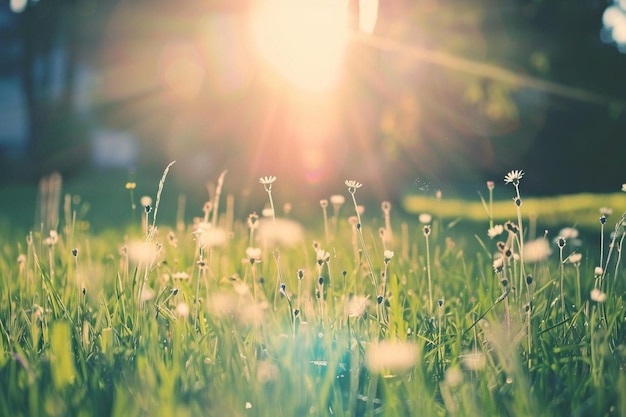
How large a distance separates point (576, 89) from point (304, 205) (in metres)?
4.11

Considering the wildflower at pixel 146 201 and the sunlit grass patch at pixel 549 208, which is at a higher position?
the sunlit grass patch at pixel 549 208

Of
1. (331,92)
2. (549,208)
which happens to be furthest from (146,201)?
(331,92)

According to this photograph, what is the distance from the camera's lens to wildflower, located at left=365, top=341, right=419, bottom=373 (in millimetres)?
1666

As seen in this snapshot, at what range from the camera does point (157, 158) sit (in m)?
23.1

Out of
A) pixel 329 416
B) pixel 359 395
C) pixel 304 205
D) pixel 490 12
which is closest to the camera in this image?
pixel 329 416

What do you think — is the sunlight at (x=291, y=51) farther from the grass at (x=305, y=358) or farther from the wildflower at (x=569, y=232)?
the grass at (x=305, y=358)

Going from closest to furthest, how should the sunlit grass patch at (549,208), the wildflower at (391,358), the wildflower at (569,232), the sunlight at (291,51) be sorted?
the wildflower at (391,358)
the wildflower at (569,232)
the sunlit grass patch at (549,208)
the sunlight at (291,51)

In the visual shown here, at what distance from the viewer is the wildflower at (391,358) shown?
5.47 feet

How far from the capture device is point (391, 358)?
68.2 inches

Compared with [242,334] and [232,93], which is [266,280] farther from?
[232,93]

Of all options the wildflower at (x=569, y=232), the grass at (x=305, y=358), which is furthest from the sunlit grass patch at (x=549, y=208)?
the grass at (x=305, y=358)

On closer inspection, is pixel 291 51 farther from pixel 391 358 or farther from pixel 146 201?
pixel 391 358

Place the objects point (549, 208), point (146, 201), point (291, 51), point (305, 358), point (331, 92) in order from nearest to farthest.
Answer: point (305, 358), point (146, 201), point (549, 208), point (291, 51), point (331, 92)

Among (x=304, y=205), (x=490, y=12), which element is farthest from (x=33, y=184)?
(x=490, y=12)
